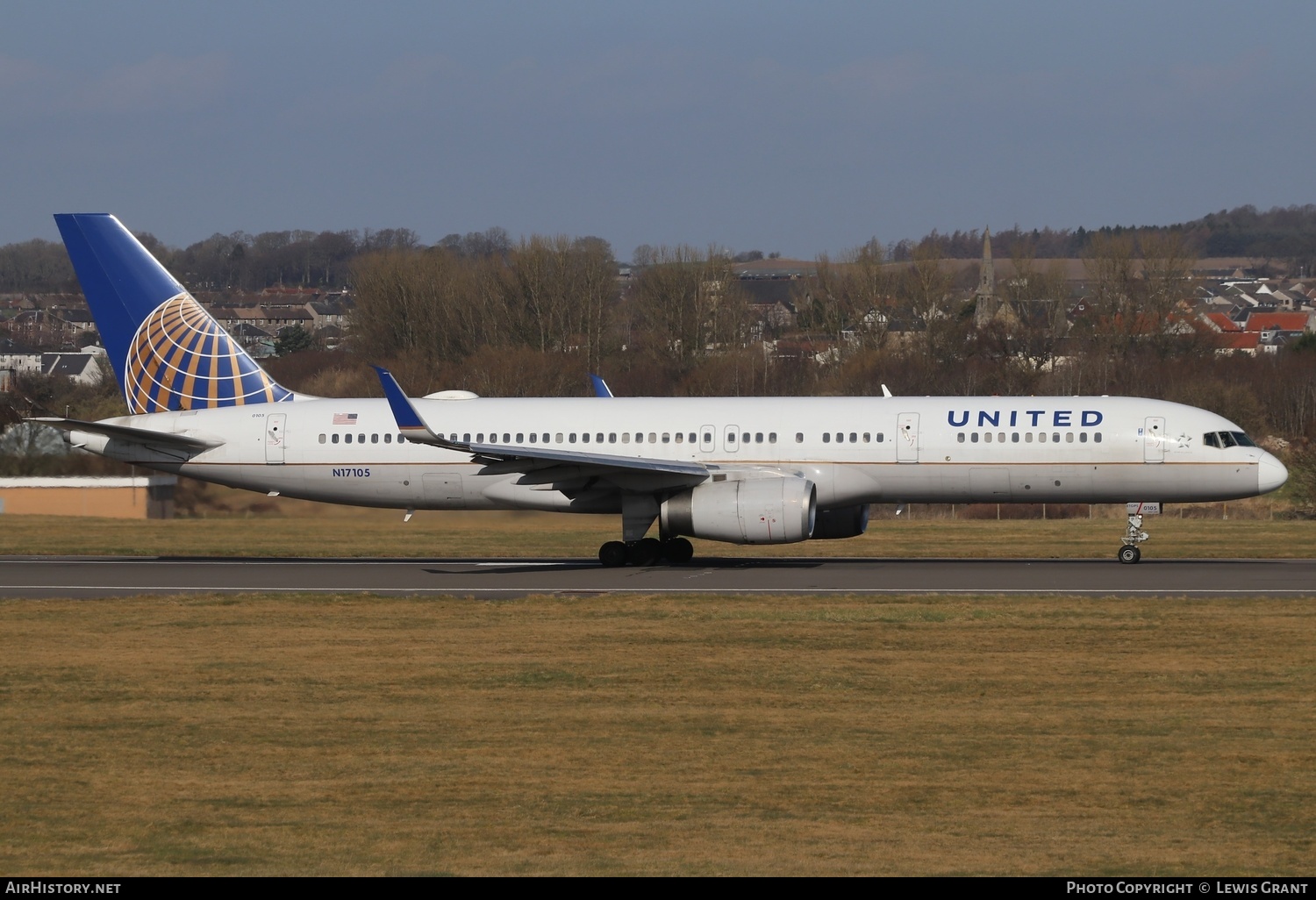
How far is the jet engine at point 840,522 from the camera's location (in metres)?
33.3

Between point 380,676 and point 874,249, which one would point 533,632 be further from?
point 874,249

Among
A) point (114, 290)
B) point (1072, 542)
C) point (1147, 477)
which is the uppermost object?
point (114, 290)

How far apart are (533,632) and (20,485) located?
3294 centimetres

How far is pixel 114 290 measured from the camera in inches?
1426

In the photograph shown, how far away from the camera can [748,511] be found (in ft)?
98.5

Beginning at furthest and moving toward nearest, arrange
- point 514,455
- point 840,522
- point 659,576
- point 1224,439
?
point 840,522 < point 1224,439 < point 514,455 < point 659,576

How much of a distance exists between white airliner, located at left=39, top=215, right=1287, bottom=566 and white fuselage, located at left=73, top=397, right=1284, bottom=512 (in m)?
0.04

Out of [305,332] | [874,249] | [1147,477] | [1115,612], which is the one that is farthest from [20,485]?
[305,332]

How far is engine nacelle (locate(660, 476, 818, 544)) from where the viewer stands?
98.0 feet

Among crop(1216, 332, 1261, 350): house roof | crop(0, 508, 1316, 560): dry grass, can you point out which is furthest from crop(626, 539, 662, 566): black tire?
crop(1216, 332, 1261, 350): house roof

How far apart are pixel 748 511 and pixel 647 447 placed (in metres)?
3.77

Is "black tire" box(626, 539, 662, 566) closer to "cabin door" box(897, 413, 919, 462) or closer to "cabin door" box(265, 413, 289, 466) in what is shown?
"cabin door" box(897, 413, 919, 462)

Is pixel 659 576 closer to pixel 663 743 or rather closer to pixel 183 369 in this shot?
pixel 183 369

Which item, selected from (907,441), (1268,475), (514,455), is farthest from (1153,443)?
(514,455)
